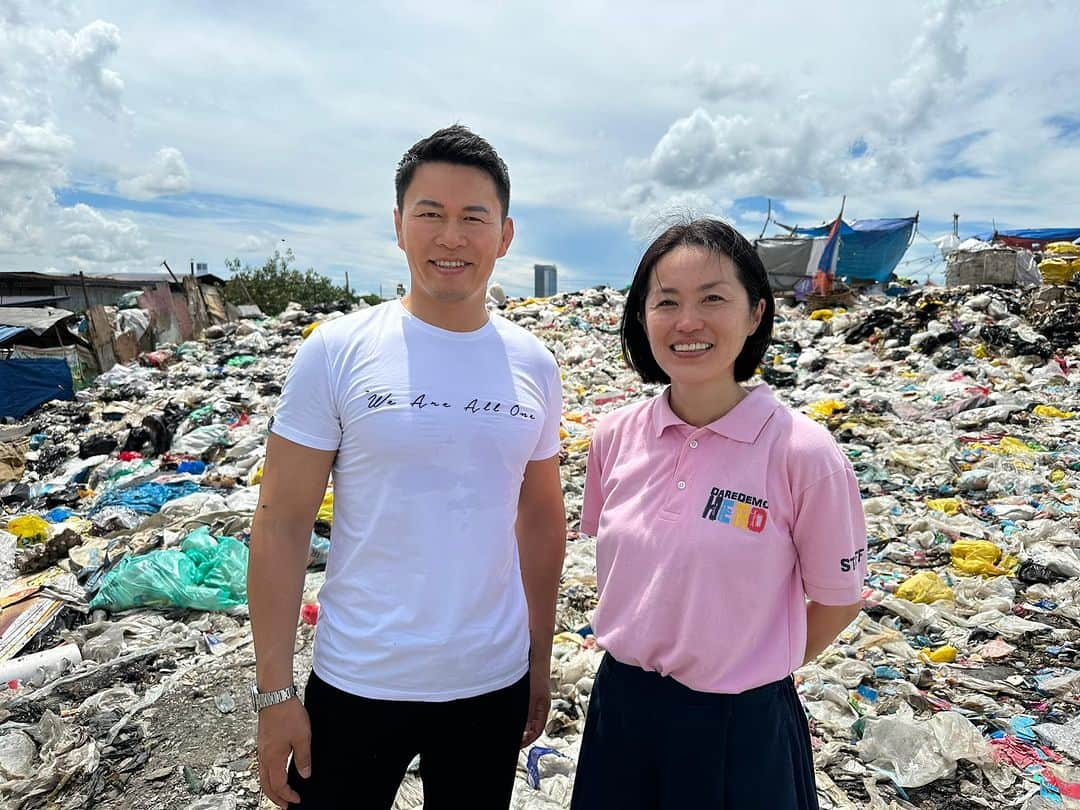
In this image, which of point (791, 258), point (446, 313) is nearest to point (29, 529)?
point (446, 313)

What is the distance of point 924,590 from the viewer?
12.8 feet

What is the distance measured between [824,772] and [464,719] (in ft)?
6.25

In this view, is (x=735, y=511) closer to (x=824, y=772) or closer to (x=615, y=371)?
(x=824, y=772)

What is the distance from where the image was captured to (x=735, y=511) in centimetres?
127

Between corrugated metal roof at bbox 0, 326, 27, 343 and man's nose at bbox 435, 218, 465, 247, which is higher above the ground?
man's nose at bbox 435, 218, 465, 247

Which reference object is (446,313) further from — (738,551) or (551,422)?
(738,551)

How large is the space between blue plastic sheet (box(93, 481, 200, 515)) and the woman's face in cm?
557

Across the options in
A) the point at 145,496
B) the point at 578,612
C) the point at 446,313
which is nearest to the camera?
the point at 446,313

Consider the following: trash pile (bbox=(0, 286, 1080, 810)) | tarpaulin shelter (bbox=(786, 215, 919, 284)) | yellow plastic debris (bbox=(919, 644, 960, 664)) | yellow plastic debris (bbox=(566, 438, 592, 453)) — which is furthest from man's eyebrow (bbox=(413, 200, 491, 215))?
tarpaulin shelter (bbox=(786, 215, 919, 284))

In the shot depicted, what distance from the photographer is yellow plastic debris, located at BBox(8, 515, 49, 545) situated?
17.7 feet

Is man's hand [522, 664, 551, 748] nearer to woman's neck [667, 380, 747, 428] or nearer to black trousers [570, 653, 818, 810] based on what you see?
black trousers [570, 653, 818, 810]

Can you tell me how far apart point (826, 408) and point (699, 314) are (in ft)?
23.8

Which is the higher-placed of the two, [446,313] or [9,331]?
[446,313]

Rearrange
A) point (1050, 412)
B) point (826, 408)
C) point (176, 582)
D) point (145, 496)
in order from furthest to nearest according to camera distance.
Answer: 1. point (826, 408)
2. point (1050, 412)
3. point (145, 496)
4. point (176, 582)
